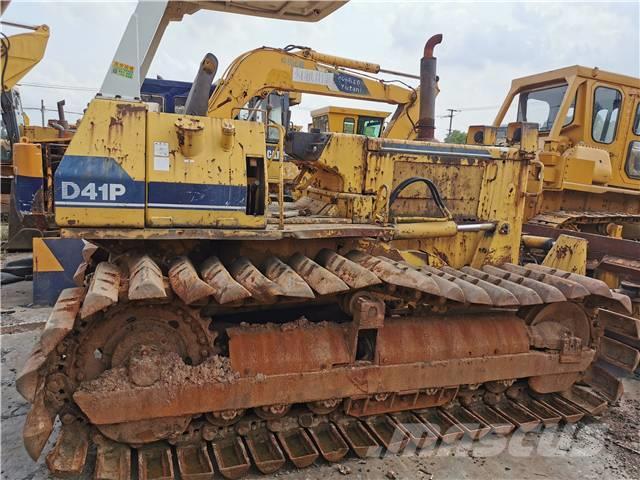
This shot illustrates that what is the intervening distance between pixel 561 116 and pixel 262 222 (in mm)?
6094

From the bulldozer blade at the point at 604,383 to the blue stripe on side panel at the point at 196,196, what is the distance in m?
3.55

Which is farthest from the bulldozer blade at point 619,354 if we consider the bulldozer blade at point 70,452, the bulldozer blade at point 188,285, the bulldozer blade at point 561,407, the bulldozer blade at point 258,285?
the bulldozer blade at point 70,452

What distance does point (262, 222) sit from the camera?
353 centimetres

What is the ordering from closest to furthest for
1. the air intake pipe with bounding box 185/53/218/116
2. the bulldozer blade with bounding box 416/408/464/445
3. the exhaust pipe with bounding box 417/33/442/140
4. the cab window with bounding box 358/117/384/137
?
the bulldozer blade with bounding box 416/408/464/445 < the air intake pipe with bounding box 185/53/218/116 < the exhaust pipe with bounding box 417/33/442/140 < the cab window with bounding box 358/117/384/137

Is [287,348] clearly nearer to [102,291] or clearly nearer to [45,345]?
[102,291]

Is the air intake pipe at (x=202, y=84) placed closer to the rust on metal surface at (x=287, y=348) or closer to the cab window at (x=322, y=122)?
the rust on metal surface at (x=287, y=348)

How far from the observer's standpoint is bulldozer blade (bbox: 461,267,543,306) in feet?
12.3

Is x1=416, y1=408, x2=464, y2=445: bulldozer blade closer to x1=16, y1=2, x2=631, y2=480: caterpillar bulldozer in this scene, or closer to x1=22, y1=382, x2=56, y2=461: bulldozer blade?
x1=16, y1=2, x2=631, y2=480: caterpillar bulldozer

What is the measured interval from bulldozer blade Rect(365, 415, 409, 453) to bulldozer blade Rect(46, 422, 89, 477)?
1977mm

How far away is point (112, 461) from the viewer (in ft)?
10.4

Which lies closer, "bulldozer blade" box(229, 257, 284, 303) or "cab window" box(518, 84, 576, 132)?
"bulldozer blade" box(229, 257, 284, 303)

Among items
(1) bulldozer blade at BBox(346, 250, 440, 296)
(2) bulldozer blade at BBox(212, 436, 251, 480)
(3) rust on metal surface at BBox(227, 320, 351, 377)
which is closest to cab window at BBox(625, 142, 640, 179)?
(1) bulldozer blade at BBox(346, 250, 440, 296)

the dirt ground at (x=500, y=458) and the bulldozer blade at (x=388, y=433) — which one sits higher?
the bulldozer blade at (x=388, y=433)

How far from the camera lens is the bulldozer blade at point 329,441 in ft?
11.2
